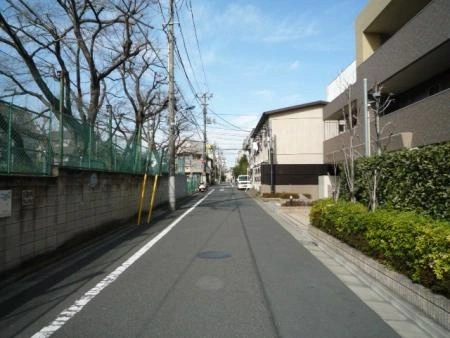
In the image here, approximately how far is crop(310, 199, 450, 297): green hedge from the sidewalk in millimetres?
154

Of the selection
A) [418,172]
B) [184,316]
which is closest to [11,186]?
[184,316]

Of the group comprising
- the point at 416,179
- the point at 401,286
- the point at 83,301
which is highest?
the point at 416,179

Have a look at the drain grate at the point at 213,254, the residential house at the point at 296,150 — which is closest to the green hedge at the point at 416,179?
the drain grate at the point at 213,254

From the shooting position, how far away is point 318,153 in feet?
126

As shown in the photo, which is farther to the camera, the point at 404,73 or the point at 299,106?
the point at 299,106

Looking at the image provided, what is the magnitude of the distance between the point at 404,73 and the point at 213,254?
1037 cm

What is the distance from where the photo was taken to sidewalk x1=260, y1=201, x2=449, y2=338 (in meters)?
5.19

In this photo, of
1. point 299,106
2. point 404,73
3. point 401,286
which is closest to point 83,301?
point 401,286

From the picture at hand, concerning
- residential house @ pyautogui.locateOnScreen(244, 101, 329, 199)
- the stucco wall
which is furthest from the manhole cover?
the stucco wall

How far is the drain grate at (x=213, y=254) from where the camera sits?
381 inches

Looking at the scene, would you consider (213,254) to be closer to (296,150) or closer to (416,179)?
(416,179)

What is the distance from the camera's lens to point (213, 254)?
1005 centimetres

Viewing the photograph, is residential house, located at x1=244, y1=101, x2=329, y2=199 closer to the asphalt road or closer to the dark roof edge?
the dark roof edge

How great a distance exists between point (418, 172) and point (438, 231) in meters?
3.24
